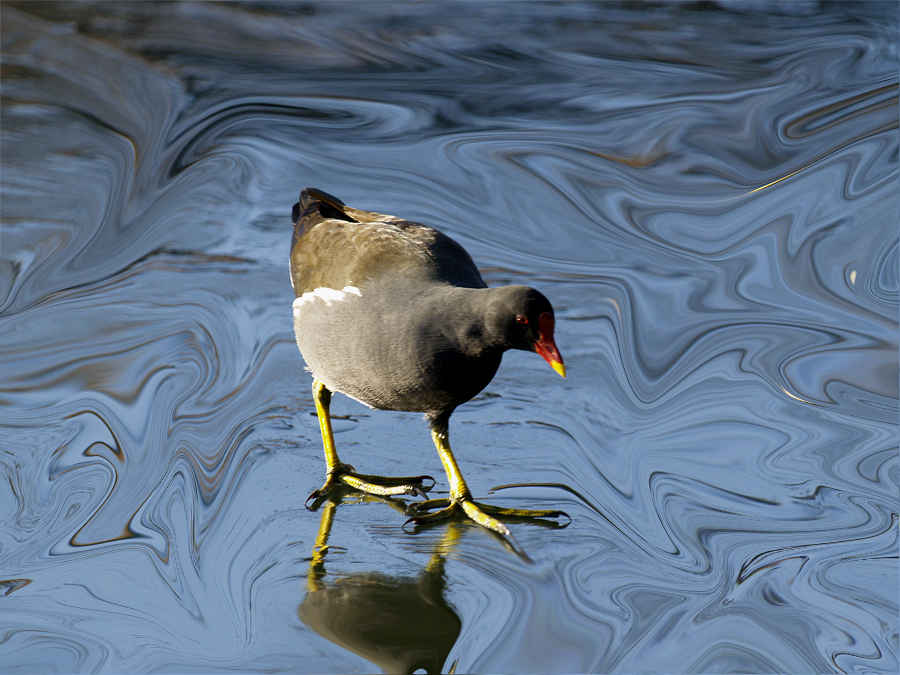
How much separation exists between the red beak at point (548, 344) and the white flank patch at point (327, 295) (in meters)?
0.87

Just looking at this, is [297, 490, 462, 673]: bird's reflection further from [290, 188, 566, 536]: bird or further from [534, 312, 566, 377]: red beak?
[534, 312, 566, 377]: red beak

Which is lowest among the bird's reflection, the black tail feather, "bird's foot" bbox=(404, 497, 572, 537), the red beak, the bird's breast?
the bird's reflection

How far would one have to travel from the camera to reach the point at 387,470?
13.1 feet

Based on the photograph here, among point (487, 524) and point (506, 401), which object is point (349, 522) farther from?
point (506, 401)

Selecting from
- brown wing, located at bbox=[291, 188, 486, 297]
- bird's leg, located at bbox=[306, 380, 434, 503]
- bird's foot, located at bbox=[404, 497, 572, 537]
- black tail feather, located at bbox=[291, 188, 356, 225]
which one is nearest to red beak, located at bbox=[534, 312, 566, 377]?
brown wing, located at bbox=[291, 188, 486, 297]

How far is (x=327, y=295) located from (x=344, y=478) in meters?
0.87

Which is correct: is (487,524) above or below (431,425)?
below

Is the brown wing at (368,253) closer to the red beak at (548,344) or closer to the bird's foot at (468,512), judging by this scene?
the red beak at (548,344)

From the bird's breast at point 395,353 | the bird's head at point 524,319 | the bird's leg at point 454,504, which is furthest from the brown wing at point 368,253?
the bird's leg at point 454,504

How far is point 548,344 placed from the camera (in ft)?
10.4

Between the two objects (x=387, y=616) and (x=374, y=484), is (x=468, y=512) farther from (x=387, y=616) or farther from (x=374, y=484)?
(x=387, y=616)

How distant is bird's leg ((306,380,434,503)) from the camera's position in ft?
12.5

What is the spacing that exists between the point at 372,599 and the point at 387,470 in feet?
3.20

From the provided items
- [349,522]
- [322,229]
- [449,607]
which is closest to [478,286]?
[322,229]
